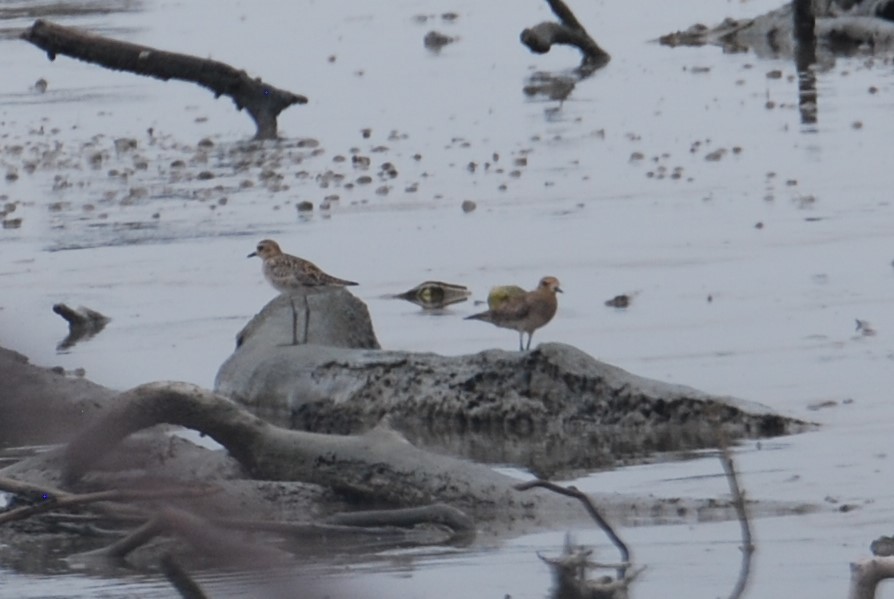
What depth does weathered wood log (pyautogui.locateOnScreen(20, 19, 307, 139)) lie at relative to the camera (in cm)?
1756

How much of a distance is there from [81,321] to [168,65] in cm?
730

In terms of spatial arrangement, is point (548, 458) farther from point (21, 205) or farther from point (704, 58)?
point (704, 58)

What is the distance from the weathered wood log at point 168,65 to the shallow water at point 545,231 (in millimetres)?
438

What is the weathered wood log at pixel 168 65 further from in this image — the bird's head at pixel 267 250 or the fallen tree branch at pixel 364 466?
the fallen tree branch at pixel 364 466

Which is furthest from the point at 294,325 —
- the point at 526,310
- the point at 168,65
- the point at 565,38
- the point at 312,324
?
the point at 565,38

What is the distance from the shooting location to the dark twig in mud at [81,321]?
39.1ft

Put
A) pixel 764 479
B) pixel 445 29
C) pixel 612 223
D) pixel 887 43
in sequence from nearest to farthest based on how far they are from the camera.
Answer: pixel 764 479
pixel 612 223
pixel 887 43
pixel 445 29

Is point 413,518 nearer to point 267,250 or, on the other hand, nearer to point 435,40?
point 267,250

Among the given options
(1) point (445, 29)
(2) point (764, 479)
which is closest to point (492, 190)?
(2) point (764, 479)

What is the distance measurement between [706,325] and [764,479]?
3452 millimetres

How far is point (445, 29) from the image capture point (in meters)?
32.6

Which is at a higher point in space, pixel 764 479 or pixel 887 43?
pixel 887 43

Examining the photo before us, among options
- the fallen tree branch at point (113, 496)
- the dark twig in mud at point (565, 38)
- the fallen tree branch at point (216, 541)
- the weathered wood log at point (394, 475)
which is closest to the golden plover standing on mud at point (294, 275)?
the weathered wood log at point (394, 475)

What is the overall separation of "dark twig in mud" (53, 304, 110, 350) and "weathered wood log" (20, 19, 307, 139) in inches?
212
